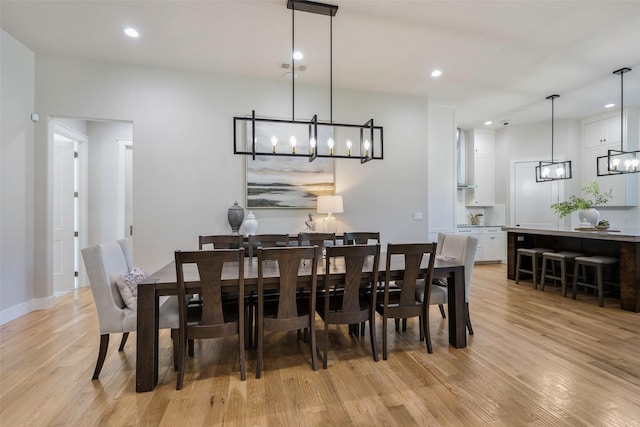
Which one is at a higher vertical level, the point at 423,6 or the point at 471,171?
the point at 423,6

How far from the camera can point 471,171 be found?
7.20 meters

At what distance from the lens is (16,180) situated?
361cm

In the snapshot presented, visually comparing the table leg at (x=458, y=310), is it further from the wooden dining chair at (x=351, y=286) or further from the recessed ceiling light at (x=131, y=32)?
the recessed ceiling light at (x=131, y=32)

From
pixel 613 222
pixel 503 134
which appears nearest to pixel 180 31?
pixel 503 134

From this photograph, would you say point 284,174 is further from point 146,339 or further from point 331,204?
point 146,339

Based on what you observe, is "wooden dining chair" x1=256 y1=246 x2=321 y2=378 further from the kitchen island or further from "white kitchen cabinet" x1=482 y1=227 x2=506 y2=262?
"white kitchen cabinet" x1=482 y1=227 x2=506 y2=262

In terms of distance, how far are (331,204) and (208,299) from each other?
2629mm

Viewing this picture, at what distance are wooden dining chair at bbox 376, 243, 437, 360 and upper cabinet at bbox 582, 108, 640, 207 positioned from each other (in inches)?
210

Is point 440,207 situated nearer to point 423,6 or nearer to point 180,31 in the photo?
point 423,6

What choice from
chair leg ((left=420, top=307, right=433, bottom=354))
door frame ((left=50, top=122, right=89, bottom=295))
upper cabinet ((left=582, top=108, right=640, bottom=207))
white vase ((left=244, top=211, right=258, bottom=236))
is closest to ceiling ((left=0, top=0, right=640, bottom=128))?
upper cabinet ((left=582, top=108, right=640, bottom=207))

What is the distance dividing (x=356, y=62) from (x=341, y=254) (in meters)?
2.93

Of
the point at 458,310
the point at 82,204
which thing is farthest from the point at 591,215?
the point at 82,204

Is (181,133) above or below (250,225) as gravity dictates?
above

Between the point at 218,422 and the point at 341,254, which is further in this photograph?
the point at 341,254
